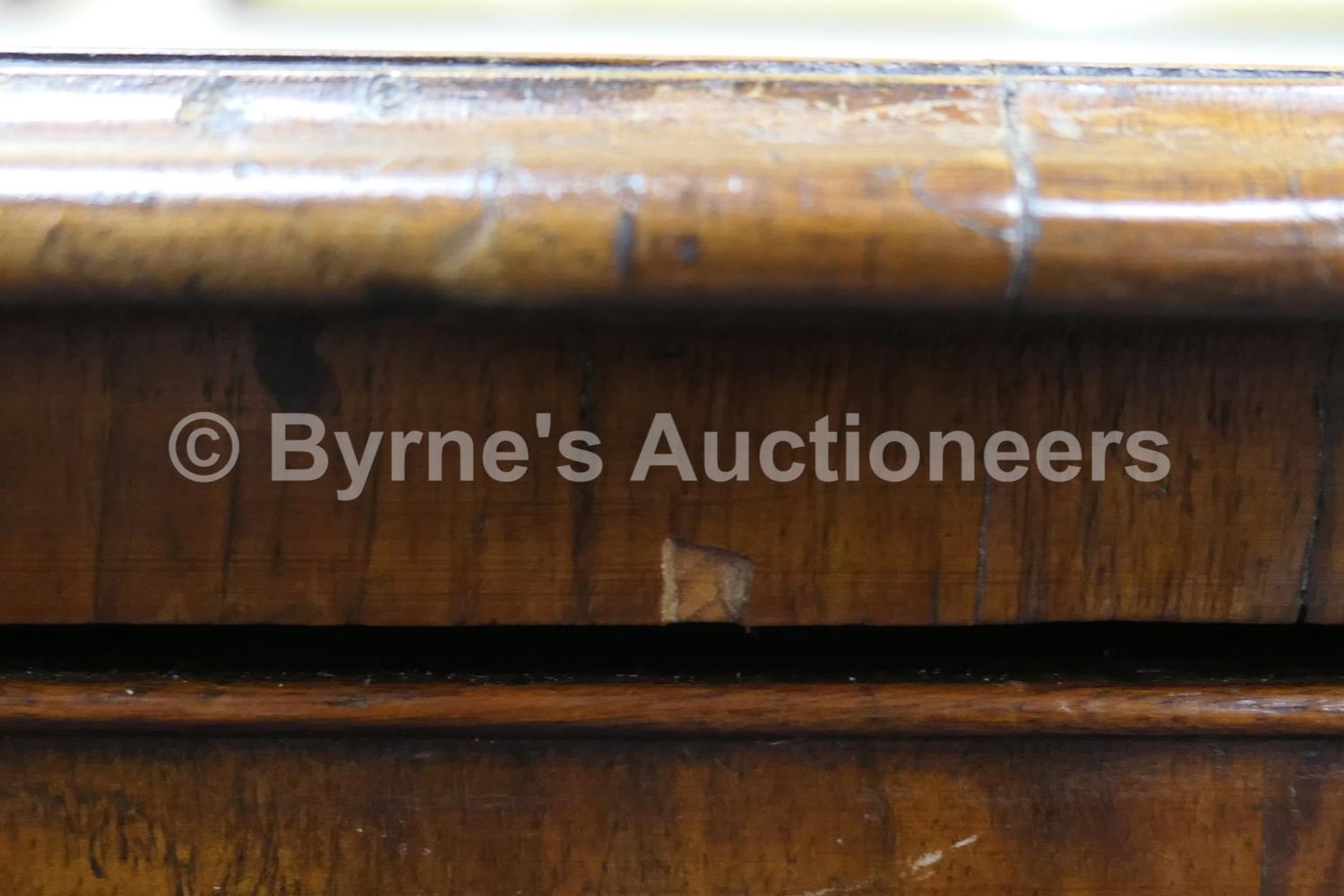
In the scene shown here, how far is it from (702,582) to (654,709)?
4cm

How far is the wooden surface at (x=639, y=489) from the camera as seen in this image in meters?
0.24

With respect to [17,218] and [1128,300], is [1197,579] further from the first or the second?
[17,218]

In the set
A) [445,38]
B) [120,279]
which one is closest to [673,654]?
[120,279]

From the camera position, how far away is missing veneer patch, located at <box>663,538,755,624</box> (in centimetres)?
26

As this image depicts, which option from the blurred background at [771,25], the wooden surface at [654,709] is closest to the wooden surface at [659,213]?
the wooden surface at [654,709]

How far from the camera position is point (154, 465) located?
0.80 ft

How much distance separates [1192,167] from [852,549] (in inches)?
4.5

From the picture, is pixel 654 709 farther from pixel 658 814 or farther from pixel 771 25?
pixel 771 25

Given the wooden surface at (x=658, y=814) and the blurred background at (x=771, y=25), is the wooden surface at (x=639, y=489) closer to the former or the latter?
the wooden surface at (x=658, y=814)

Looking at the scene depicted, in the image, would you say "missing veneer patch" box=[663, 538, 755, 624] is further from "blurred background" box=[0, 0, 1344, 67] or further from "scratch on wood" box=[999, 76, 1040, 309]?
"blurred background" box=[0, 0, 1344, 67]

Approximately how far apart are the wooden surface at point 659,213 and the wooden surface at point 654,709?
106 millimetres

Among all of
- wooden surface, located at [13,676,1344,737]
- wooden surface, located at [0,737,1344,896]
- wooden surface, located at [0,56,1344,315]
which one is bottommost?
wooden surface, located at [0,737,1344,896]

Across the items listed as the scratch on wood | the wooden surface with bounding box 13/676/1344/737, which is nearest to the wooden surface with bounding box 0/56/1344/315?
the scratch on wood

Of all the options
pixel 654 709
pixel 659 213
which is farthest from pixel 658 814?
pixel 659 213
